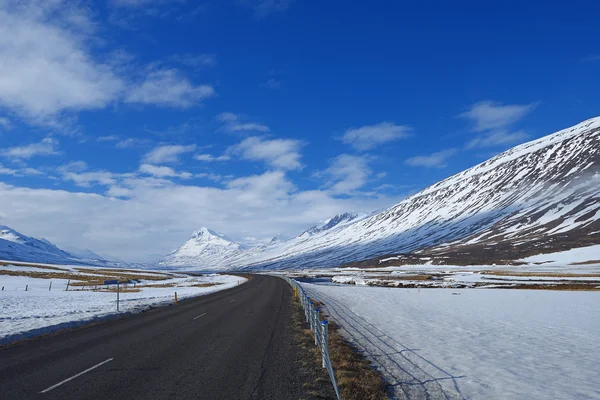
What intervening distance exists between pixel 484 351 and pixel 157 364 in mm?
10269

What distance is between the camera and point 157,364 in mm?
10320

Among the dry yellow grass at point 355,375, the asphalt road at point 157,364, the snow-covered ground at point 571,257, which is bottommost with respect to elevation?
the snow-covered ground at point 571,257

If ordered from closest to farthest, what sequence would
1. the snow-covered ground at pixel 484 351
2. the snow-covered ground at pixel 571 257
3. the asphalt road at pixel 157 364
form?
1. the asphalt road at pixel 157 364
2. the snow-covered ground at pixel 484 351
3. the snow-covered ground at pixel 571 257

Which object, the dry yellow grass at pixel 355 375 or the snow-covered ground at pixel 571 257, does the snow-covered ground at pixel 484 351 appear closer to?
the dry yellow grass at pixel 355 375

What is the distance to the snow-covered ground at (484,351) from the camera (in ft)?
28.8

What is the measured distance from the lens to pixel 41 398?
7.59m

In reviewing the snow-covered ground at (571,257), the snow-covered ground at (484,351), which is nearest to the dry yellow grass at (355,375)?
the snow-covered ground at (484,351)

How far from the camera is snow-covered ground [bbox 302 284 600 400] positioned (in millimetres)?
8781

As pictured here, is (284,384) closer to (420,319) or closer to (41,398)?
(41,398)

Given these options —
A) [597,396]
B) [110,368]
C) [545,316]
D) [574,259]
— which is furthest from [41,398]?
[574,259]

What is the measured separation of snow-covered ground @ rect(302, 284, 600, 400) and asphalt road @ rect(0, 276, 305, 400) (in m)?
3.05

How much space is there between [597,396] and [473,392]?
2.62 m

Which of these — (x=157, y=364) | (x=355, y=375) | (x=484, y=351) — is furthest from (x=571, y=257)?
(x=157, y=364)

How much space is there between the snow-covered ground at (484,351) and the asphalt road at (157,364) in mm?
3050
